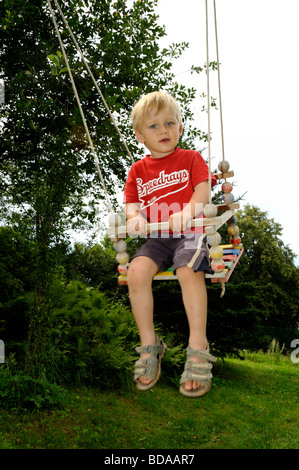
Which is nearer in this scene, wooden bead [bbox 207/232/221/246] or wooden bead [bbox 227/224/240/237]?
wooden bead [bbox 207/232/221/246]

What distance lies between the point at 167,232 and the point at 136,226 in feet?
0.66

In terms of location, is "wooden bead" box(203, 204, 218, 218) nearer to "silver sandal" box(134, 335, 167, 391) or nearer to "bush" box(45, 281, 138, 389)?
"silver sandal" box(134, 335, 167, 391)

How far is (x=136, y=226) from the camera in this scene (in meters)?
2.72

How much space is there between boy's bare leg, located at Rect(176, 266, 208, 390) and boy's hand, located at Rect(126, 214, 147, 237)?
1.19 feet

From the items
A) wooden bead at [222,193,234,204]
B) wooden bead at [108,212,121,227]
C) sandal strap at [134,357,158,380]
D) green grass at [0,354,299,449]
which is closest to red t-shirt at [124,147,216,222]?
wooden bead at [108,212,121,227]

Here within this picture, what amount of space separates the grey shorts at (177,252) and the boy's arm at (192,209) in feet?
0.45

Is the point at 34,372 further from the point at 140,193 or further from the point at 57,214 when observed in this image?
the point at 140,193

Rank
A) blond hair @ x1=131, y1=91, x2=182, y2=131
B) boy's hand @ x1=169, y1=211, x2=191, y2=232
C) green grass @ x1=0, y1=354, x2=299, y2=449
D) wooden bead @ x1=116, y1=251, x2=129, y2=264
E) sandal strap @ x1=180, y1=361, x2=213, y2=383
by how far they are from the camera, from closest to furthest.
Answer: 1. sandal strap @ x1=180, y1=361, x2=213, y2=383
2. boy's hand @ x1=169, y1=211, x2=191, y2=232
3. blond hair @ x1=131, y1=91, x2=182, y2=131
4. wooden bead @ x1=116, y1=251, x2=129, y2=264
5. green grass @ x1=0, y1=354, x2=299, y2=449

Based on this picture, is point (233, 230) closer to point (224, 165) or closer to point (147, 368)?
point (224, 165)

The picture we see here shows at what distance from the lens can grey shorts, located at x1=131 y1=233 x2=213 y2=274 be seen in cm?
253

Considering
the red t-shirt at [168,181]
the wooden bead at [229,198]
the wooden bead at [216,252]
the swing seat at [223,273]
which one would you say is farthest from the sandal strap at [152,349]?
the wooden bead at [229,198]

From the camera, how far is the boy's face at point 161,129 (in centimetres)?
279
